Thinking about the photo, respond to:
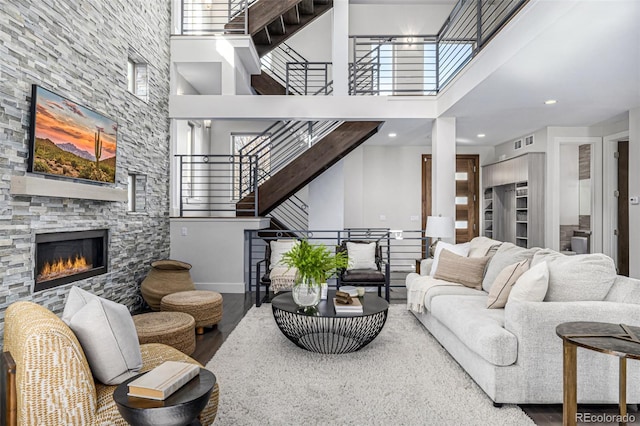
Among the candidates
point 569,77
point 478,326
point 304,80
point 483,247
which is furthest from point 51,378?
point 304,80

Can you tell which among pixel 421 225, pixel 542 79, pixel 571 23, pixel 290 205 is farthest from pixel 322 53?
pixel 571 23

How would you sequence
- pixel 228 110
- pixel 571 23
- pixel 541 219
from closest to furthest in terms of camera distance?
pixel 571 23, pixel 228 110, pixel 541 219

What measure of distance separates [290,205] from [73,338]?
263 inches

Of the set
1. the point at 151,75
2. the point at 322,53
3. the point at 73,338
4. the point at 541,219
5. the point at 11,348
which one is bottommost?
the point at 11,348

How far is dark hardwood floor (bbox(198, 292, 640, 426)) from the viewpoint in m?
2.27

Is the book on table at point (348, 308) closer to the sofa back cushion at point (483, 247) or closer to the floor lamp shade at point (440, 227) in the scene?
the sofa back cushion at point (483, 247)

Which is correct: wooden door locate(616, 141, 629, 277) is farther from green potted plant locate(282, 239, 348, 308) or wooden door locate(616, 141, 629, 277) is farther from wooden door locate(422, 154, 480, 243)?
green potted plant locate(282, 239, 348, 308)

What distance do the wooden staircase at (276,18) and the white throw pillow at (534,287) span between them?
5085mm

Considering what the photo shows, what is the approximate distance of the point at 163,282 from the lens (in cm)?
457

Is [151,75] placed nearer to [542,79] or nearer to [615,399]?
[542,79]

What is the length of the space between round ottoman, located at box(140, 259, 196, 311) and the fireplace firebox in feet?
1.79

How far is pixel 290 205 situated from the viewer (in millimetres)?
8188

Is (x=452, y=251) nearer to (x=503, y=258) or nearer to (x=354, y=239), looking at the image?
(x=503, y=258)

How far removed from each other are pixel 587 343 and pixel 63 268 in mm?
3884
